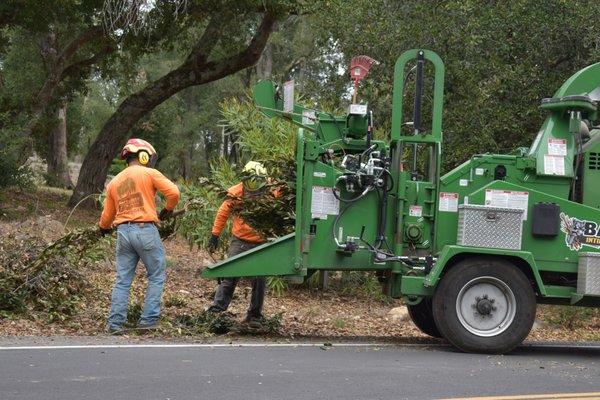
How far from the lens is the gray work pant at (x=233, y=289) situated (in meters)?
11.1

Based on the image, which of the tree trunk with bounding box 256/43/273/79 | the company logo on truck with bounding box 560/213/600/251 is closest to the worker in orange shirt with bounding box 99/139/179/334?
the company logo on truck with bounding box 560/213/600/251

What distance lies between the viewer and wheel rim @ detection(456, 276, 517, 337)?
989 centimetres

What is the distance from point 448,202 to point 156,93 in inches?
754

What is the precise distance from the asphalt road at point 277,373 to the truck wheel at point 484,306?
0.20 metres

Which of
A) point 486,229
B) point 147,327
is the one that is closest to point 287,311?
point 147,327

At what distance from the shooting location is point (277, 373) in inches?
315

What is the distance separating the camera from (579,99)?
10102 mm

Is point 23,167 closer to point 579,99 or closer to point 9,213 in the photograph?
point 9,213

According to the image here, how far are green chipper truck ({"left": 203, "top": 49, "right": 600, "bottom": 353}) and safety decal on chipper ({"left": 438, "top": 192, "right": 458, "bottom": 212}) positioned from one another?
0.01 meters

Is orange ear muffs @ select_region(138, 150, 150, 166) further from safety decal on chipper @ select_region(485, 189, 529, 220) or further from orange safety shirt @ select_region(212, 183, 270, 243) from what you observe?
safety decal on chipper @ select_region(485, 189, 529, 220)

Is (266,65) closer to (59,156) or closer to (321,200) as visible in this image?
(59,156)

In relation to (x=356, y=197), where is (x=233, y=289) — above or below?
below

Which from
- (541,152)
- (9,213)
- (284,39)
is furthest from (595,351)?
(284,39)

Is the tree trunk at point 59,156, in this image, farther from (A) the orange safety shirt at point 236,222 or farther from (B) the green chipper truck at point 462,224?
(B) the green chipper truck at point 462,224
